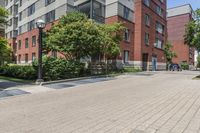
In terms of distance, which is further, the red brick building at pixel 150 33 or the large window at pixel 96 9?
the red brick building at pixel 150 33

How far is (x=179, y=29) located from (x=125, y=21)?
148 feet

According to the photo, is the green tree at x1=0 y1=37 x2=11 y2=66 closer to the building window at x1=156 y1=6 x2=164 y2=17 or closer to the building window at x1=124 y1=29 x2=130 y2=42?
the building window at x1=124 y1=29 x2=130 y2=42

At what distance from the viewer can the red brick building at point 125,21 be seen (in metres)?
33.0

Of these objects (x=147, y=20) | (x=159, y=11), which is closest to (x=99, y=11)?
(x=147, y=20)

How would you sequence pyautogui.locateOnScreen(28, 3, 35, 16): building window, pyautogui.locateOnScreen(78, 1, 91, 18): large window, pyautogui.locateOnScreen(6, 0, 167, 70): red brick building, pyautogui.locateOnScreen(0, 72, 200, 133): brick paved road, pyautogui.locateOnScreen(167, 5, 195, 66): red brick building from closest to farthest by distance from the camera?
pyautogui.locateOnScreen(0, 72, 200, 133): brick paved road → pyautogui.locateOnScreen(78, 1, 91, 18): large window → pyautogui.locateOnScreen(6, 0, 167, 70): red brick building → pyautogui.locateOnScreen(28, 3, 35, 16): building window → pyautogui.locateOnScreen(167, 5, 195, 66): red brick building

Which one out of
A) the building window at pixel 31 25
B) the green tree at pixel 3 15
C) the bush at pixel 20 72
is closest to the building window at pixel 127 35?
the bush at pixel 20 72

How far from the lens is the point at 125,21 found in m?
33.9

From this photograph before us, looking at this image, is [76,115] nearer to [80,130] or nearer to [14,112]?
[80,130]

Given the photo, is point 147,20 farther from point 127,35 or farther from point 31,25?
point 31,25

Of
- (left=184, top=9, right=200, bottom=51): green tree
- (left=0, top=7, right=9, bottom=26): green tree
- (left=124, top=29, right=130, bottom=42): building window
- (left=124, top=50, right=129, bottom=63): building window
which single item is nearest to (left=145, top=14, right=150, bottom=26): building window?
(left=124, top=29, right=130, bottom=42): building window

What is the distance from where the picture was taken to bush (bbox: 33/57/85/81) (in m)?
18.9

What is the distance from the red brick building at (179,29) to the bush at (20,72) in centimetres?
5666

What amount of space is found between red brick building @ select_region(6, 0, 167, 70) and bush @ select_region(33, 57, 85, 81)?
39.3 feet

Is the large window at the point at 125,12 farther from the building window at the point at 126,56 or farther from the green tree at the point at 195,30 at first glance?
the green tree at the point at 195,30
